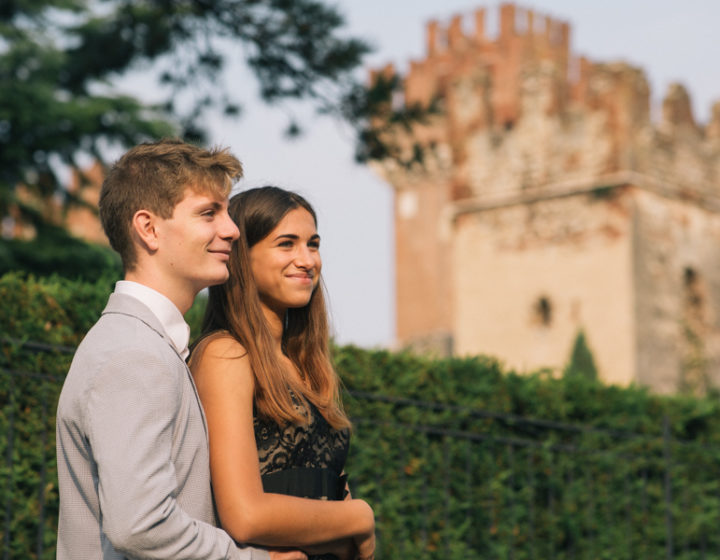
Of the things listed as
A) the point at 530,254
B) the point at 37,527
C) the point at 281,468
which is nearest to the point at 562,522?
the point at 37,527

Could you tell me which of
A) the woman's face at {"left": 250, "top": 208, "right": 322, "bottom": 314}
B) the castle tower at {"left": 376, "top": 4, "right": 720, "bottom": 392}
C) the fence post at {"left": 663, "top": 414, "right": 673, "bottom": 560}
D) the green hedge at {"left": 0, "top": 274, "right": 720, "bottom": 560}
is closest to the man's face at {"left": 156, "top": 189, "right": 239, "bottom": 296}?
the woman's face at {"left": 250, "top": 208, "right": 322, "bottom": 314}

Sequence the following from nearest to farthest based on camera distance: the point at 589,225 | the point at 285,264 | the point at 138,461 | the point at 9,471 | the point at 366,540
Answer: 1. the point at 138,461
2. the point at 366,540
3. the point at 285,264
4. the point at 9,471
5. the point at 589,225

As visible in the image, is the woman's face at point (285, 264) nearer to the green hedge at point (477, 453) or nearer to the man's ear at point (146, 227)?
the man's ear at point (146, 227)

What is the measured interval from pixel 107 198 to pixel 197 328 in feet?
8.90

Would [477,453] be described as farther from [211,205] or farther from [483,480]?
[211,205]

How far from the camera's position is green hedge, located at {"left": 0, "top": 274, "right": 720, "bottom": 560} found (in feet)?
13.8

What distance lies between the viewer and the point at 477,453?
574cm

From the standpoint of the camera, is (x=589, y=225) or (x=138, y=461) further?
(x=589, y=225)

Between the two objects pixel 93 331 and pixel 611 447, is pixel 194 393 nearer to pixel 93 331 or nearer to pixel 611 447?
pixel 93 331

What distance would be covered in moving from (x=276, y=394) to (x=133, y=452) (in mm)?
524

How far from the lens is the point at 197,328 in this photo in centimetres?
478

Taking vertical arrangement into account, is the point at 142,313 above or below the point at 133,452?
above

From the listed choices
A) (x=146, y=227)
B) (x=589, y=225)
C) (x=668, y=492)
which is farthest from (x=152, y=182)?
(x=589, y=225)

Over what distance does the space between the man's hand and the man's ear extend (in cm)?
72
